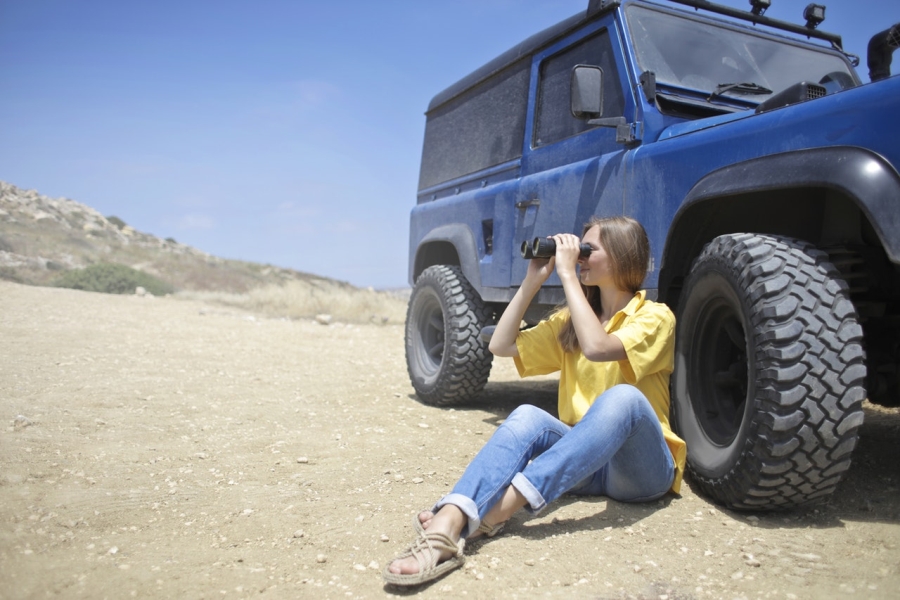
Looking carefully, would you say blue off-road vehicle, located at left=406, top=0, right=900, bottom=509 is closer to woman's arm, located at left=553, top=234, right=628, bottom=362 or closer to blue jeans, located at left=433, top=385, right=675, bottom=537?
blue jeans, located at left=433, top=385, right=675, bottom=537

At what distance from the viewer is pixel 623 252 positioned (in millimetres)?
2969

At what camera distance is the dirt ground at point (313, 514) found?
2330 millimetres

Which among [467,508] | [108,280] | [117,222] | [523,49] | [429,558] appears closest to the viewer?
[429,558]

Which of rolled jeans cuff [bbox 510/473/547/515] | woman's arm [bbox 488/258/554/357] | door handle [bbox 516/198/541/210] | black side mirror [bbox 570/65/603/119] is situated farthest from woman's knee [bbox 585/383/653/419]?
door handle [bbox 516/198/541/210]

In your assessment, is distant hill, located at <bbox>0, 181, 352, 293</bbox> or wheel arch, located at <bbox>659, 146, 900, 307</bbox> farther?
distant hill, located at <bbox>0, 181, 352, 293</bbox>

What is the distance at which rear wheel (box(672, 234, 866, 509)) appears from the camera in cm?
251

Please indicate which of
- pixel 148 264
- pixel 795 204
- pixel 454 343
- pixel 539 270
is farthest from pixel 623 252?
pixel 148 264

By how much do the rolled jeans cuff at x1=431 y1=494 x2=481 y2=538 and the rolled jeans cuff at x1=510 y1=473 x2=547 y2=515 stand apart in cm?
18

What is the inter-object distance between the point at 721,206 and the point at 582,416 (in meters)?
1.15

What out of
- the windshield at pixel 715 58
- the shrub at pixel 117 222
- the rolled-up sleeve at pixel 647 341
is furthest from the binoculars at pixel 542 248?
the shrub at pixel 117 222

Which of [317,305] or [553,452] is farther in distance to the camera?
[317,305]

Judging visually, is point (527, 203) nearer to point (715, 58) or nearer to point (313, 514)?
point (715, 58)

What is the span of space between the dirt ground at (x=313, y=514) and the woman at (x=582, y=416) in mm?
123

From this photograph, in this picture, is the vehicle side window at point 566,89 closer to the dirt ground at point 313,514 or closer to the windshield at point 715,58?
the windshield at point 715,58
